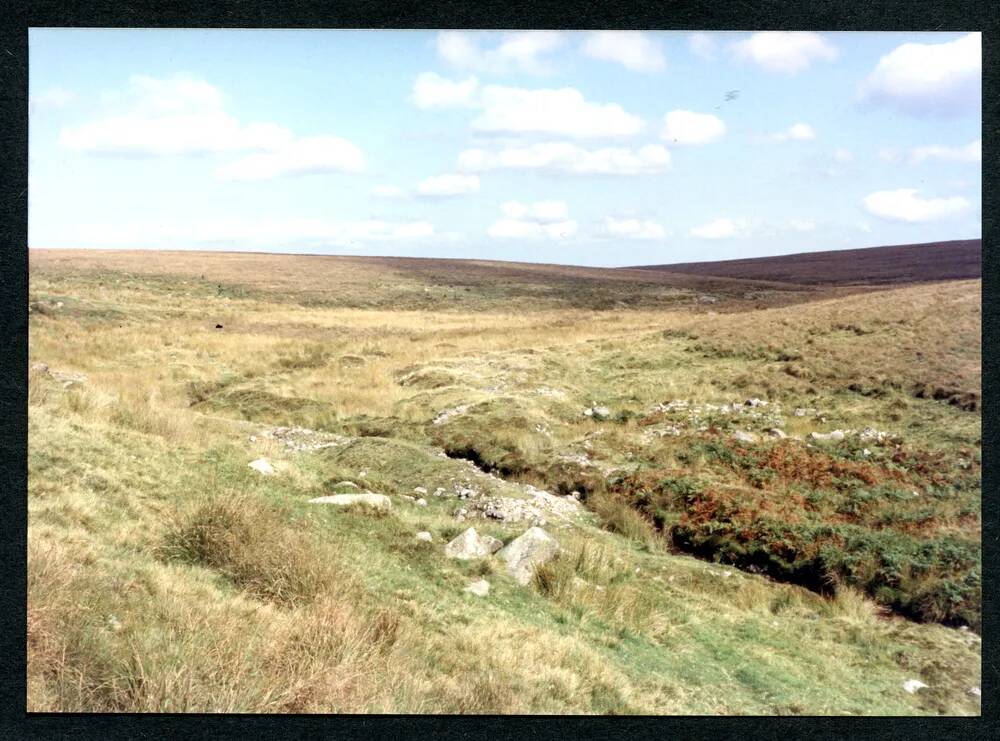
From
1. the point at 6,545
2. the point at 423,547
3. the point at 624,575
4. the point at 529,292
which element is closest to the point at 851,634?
the point at 624,575

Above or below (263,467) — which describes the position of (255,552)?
below

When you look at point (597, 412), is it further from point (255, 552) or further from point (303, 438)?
point (255, 552)

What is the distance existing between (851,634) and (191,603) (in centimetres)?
504

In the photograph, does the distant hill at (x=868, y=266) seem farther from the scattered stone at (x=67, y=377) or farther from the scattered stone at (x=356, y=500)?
the scattered stone at (x=67, y=377)

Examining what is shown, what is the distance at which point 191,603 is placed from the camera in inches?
181

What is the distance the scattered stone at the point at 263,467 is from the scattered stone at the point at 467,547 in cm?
216

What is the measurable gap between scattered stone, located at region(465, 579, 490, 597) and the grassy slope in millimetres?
93

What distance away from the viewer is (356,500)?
6.65 m

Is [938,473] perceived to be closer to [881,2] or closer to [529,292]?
[881,2]

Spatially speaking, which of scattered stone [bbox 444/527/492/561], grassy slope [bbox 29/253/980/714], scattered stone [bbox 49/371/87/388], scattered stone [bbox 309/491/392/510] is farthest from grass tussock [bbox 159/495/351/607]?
scattered stone [bbox 49/371/87/388]

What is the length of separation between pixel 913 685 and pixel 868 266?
27515 mm

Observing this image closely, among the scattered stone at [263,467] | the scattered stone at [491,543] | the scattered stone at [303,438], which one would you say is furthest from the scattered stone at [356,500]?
the scattered stone at [303,438]

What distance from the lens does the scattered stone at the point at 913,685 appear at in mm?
4969

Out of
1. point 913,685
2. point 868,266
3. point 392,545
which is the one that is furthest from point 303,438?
point 868,266
